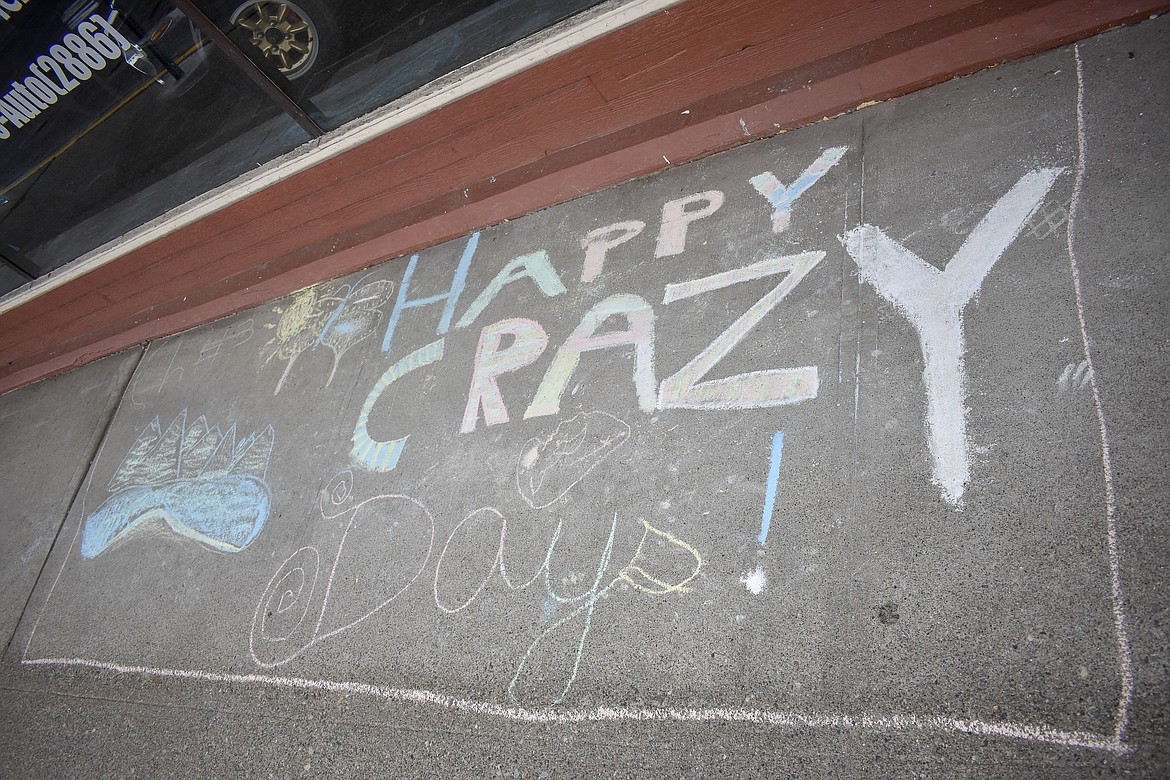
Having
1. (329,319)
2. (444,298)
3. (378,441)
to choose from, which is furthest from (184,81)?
(378,441)

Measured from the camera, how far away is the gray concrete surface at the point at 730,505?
1.82 m

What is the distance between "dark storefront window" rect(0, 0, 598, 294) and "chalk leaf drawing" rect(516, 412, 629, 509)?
6.93 feet

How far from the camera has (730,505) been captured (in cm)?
236

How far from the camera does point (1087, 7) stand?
266 centimetres

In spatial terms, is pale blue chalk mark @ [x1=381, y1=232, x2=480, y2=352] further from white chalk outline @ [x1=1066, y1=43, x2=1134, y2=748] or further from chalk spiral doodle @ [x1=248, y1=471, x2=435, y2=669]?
white chalk outline @ [x1=1066, y1=43, x2=1134, y2=748]

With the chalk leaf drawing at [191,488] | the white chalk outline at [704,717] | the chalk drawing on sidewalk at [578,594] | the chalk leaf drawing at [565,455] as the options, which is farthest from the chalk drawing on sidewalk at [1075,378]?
the chalk leaf drawing at [191,488]

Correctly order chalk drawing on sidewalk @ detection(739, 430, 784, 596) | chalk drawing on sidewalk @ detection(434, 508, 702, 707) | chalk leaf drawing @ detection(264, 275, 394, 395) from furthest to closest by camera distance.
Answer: chalk leaf drawing @ detection(264, 275, 394, 395), chalk drawing on sidewalk @ detection(434, 508, 702, 707), chalk drawing on sidewalk @ detection(739, 430, 784, 596)

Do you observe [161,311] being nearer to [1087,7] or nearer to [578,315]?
[578,315]

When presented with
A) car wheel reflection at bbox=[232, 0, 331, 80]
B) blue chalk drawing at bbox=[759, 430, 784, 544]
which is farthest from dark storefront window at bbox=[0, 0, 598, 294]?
blue chalk drawing at bbox=[759, 430, 784, 544]

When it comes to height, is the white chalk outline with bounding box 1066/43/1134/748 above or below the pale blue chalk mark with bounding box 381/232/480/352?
below

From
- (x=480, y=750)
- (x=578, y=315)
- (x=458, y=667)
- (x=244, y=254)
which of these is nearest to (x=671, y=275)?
(x=578, y=315)

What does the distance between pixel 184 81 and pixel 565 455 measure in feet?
11.7

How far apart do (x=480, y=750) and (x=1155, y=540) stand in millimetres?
2150

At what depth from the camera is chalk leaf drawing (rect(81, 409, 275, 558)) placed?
12.3 feet
